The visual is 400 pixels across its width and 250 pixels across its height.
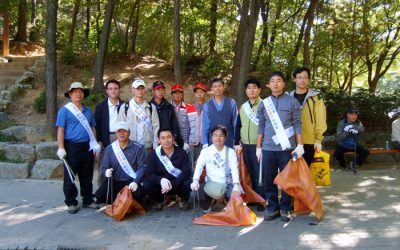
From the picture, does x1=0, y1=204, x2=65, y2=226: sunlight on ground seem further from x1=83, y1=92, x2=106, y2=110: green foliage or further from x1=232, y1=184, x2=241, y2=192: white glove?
x1=83, y1=92, x2=106, y2=110: green foliage

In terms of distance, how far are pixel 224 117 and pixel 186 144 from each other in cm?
83

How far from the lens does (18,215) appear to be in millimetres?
5441

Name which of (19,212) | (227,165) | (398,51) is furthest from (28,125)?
(398,51)

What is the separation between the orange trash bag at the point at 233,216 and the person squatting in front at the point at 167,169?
627 mm

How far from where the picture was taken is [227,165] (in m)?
5.34

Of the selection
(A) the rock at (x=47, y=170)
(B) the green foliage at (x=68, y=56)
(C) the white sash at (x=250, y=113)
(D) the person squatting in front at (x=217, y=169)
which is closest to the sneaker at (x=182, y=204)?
(D) the person squatting in front at (x=217, y=169)

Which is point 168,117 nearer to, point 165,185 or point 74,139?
point 165,185

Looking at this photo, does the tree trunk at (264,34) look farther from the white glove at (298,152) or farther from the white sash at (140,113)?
the white glove at (298,152)

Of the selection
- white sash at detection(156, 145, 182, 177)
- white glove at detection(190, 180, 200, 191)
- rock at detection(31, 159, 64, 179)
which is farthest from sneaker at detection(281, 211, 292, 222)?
rock at detection(31, 159, 64, 179)

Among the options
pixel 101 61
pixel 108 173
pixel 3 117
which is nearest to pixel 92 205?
pixel 108 173

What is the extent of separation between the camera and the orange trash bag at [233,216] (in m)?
4.88

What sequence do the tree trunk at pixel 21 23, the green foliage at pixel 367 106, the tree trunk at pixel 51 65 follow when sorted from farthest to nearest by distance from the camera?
the tree trunk at pixel 21 23 < the green foliage at pixel 367 106 < the tree trunk at pixel 51 65

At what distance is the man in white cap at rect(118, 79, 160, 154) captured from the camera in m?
5.69

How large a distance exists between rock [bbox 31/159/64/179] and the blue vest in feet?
11.2
